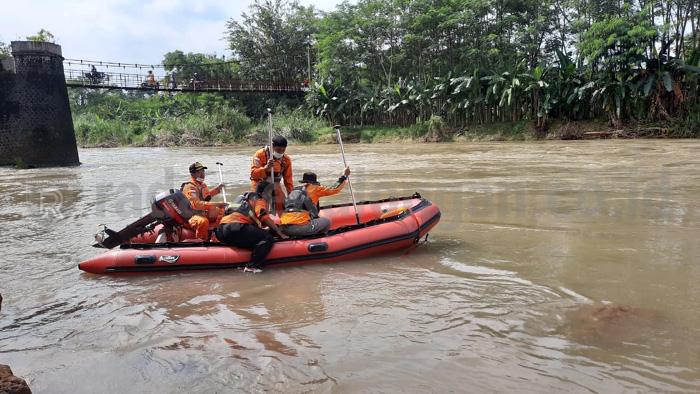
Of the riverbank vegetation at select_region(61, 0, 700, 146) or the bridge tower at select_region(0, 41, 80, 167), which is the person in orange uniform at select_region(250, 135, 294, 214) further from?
the riverbank vegetation at select_region(61, 0, 700, 146)

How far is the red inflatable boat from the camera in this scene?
4.99m

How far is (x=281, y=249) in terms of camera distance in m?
5.15

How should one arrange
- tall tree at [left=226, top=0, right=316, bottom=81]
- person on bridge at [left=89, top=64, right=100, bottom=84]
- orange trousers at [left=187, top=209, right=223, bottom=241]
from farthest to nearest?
tall tree at [left=226, top=0, right=316, bottom=81] → person on bridge at [left=89, top=64, right=100, bottom=84] → orange trousers at [left=187, top=209, right=223, bottom=241]

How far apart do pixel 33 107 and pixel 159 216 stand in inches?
563

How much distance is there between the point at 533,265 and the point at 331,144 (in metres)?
22.8

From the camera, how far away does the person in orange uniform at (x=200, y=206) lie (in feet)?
18.7

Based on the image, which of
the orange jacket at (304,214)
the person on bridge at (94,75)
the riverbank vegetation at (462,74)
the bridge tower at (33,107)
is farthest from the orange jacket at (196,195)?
the person on bridge at (94,75)

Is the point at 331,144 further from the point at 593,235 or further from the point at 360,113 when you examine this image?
the point at 593,235

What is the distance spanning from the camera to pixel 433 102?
83.8 ft

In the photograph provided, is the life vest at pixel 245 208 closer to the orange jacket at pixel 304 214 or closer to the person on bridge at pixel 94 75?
the orange jacket at pixel 304 214

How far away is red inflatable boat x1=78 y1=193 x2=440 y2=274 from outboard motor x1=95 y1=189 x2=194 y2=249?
0.08m

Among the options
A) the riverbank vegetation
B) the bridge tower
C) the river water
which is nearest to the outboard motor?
the river water

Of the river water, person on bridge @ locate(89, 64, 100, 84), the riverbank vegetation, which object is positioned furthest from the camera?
person on bridge @ locate(89, 64, 100, 84)

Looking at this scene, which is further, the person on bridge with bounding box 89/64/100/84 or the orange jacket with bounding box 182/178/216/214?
the person on bridge with bounding box 89/64/100/84
